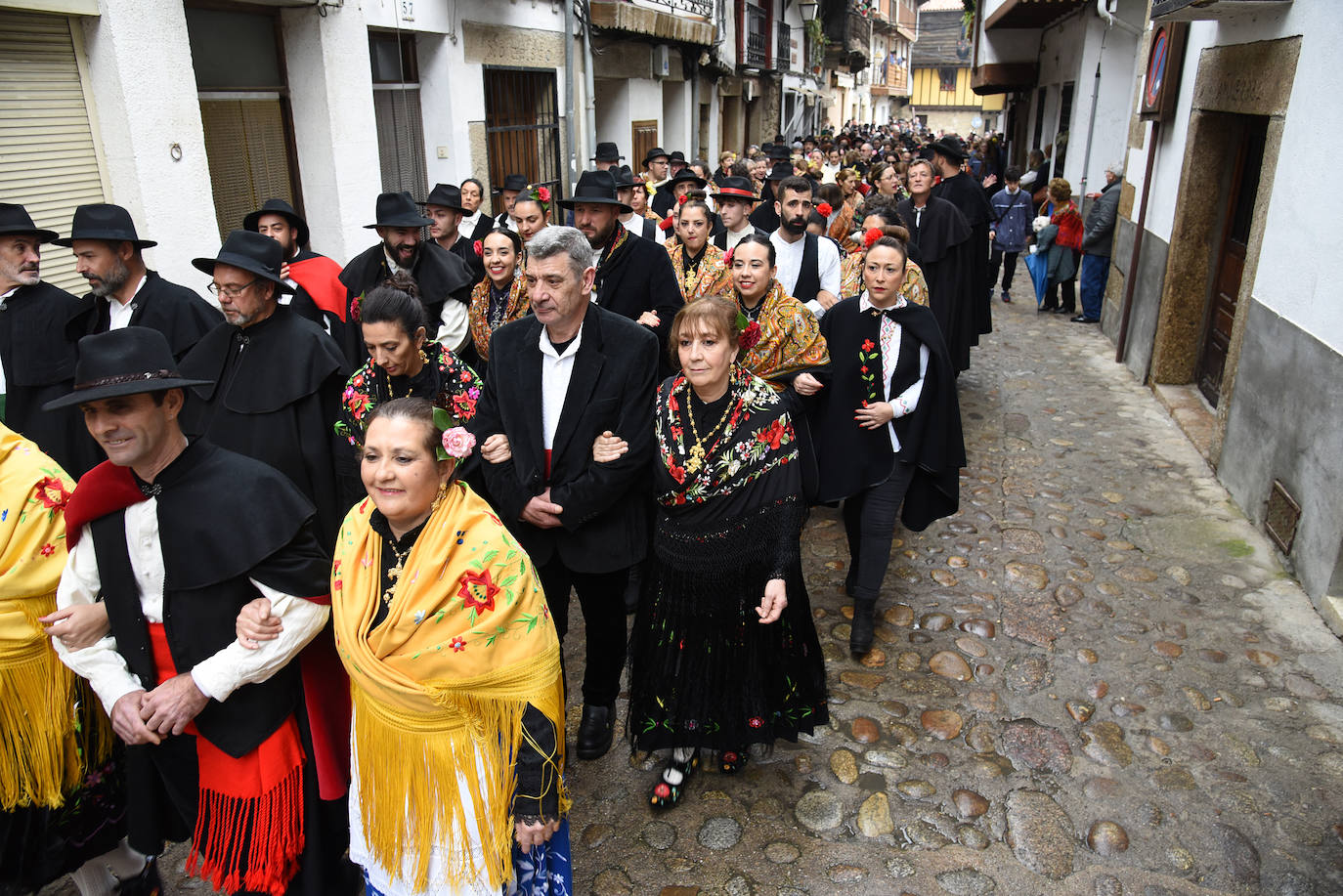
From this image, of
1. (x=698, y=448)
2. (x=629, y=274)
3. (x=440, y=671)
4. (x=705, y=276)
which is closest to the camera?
(x=440, y=671)

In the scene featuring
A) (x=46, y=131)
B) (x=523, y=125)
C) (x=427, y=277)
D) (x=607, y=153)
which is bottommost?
(x=427, y=277)

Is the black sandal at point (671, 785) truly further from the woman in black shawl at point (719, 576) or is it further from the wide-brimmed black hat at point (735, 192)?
the wide-brimmed black hat at point (735, 192)

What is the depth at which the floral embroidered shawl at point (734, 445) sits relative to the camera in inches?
123

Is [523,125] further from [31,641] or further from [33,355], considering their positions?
[31,641]

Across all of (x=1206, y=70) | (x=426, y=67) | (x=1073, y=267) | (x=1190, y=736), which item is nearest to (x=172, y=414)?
(x=1190, y=736)

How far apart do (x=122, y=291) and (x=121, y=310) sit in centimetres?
9

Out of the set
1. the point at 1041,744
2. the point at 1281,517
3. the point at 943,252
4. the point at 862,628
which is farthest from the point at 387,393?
the point at 943,252

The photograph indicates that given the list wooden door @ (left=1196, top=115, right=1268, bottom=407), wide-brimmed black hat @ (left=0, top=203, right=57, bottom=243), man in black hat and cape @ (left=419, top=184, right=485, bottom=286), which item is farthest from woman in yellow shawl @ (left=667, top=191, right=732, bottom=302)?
wooden door @ (left=1196, top=115, right=1268, bottom=407)

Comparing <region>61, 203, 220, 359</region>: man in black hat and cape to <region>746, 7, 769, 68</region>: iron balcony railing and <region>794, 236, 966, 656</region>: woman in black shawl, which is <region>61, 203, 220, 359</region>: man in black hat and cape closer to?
<region>794, 236, 966, 656</region>: woman in black shawl

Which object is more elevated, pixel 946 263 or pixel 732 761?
pixel 946 263

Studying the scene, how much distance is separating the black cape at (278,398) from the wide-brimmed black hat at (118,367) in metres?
1.30

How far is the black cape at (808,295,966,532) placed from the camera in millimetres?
4312

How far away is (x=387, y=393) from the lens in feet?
11.7

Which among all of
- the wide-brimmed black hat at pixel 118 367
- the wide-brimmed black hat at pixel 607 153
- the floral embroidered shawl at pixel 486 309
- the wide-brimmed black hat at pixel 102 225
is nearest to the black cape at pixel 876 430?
the floral embroidered shawl at pixel 486 309
